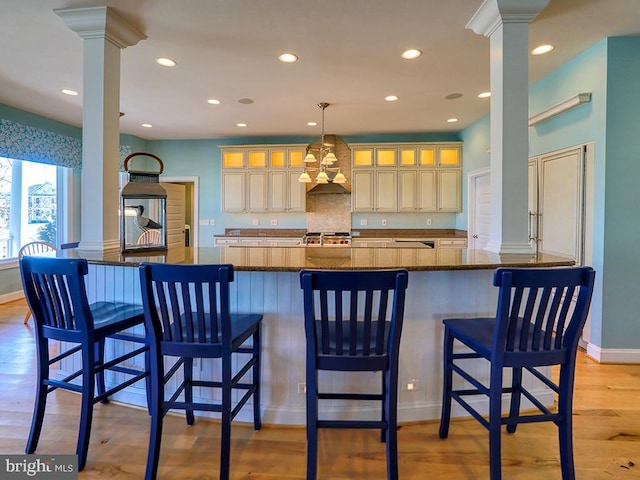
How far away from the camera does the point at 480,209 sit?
5.36 metres

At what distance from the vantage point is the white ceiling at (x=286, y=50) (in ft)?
8.08

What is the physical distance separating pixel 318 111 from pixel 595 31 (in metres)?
2.94

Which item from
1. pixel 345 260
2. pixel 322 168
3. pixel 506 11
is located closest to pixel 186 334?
pixel 345 260

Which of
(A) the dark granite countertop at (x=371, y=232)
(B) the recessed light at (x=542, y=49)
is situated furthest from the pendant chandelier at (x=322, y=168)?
(B) the recessed light at (x=542, y=49)

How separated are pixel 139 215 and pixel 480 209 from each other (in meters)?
4.59

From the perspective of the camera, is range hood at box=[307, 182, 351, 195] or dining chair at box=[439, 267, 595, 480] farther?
range hood at box=[307, 182, 351, 195]

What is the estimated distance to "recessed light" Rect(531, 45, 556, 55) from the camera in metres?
2.97

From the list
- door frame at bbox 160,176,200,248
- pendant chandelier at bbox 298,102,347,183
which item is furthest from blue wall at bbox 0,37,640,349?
door frame at bbox 160,176,200,248

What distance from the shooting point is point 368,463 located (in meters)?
1.78

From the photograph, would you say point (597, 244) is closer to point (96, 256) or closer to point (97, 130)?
point (96, 256)

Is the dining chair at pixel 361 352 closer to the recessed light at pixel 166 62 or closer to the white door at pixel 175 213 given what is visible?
the recessed light at pixel 166 62

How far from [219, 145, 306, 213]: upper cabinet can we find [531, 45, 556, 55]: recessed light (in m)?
A: 3.56

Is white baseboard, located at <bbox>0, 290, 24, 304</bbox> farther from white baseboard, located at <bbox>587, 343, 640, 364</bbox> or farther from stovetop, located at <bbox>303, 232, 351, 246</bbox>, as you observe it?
white baseboard, located at <bbox>587, 343, 640, 364</bbox>

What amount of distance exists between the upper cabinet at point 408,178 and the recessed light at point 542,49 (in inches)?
108
